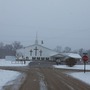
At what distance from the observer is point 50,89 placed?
18.5 m

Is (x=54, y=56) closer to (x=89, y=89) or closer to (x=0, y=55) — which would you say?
Result: (x=0, y=55)

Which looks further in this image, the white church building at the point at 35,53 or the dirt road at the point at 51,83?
the white church building at the point at 35,53

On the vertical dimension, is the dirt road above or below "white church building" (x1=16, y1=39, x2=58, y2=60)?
below

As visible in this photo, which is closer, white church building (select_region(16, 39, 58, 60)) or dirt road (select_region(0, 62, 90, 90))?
dirt road (select_region(0, 62, 90, 90))

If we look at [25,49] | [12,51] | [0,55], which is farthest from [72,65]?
[12,51]

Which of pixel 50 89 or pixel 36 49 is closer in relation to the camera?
pixel 50 89

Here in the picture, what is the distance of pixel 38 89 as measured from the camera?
1841 centimetres

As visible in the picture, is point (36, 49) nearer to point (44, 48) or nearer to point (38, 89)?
point (44, 48)

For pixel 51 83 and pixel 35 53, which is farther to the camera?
pixel 35 53

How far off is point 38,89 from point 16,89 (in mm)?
1321

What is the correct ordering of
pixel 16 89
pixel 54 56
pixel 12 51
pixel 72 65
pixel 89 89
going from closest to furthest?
pixel 16 89 < pixel 89 89 < pixel 72 65 < pixel 54 56 < pixel 12 51

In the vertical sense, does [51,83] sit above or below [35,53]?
below

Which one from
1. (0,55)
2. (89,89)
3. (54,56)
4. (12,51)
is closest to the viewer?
(89,89)

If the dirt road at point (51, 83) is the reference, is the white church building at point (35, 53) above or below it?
above
